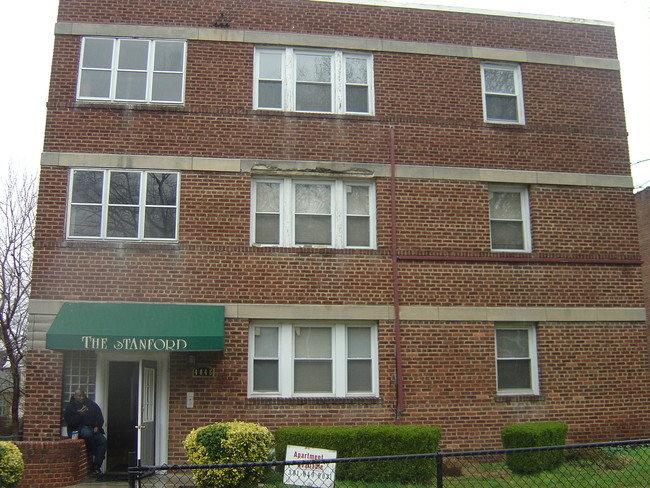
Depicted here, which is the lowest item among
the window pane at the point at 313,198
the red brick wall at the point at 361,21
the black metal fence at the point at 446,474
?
the black metal fence at the point at 446,474

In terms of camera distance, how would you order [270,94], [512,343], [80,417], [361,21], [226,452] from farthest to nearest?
[361,21] < [270,94] < [512,343] < [80,417] < [226,452]

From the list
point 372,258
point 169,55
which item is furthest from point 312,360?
point 169,55

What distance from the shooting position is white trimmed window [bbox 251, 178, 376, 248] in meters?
14.4

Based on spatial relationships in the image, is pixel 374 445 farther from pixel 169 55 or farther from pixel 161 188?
pixel 169 55

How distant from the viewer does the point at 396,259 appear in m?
14.4

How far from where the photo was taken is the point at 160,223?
46.4 ft

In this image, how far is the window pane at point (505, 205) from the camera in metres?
15.4

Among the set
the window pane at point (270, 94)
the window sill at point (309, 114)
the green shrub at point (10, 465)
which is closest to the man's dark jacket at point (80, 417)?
the green shrub at point (10, 465)

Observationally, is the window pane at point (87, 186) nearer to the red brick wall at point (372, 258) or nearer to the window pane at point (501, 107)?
the red brick wall at point (372, 258)

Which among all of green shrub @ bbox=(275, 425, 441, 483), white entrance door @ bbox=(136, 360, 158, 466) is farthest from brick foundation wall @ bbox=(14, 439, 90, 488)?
green shrub @ bbox=(275, 425, 441, 483)

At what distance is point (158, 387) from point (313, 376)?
10.0 feet

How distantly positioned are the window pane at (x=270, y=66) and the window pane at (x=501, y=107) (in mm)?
4763

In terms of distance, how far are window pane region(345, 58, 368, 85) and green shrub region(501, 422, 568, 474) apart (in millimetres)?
7935

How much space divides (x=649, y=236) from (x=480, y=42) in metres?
12.7
